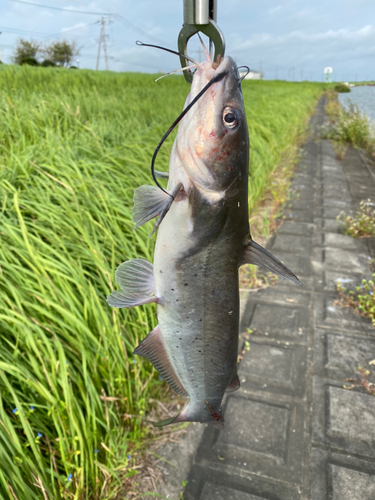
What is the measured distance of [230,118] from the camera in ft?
2.79

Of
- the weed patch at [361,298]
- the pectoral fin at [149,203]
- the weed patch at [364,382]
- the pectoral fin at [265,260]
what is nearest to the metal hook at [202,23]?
the pectoral fin at [149,203]

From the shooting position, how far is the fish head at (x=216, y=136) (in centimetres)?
82

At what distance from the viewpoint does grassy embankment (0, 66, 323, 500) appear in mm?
1711

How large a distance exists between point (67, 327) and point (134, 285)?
42.0 inches

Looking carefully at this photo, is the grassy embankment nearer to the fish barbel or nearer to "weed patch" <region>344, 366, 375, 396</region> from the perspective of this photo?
the fish barbel

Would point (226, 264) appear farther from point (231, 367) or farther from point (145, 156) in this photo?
point (145, 156)

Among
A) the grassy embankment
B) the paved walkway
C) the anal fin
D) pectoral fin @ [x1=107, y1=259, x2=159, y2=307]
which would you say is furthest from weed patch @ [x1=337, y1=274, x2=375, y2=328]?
pectoral fin @ [x1=107, y1=259, x2=159, y2=307]

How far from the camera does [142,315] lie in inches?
94.3

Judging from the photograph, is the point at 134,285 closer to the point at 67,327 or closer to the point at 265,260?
the point at 265,260

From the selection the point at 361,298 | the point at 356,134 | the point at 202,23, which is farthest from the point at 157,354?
the point at 356,134

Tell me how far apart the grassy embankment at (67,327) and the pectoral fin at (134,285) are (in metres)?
0.96

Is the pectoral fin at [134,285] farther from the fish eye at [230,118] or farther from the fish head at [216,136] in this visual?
the fish eye at [230,118]

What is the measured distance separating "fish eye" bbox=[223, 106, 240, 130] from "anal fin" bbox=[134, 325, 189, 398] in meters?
0.62

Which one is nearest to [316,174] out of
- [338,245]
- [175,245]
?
[338,245]
